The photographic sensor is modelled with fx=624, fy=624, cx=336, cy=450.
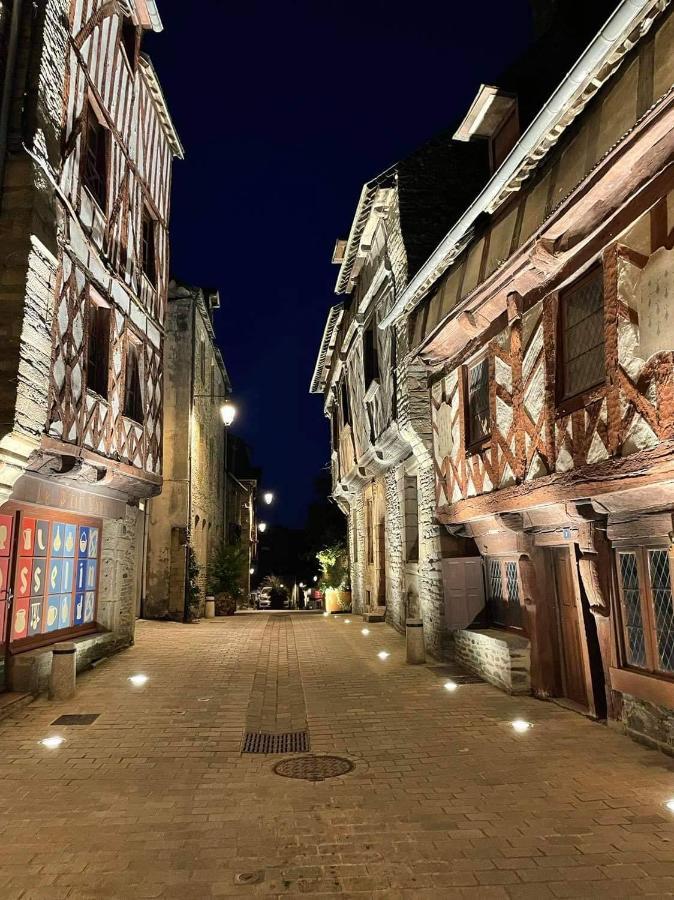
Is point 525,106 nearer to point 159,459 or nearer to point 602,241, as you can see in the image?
point 602,241

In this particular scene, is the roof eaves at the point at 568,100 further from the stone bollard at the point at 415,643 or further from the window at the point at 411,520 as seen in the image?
the stone bollard at the point at 415,643

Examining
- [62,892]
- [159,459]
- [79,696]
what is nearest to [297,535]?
[159,459]

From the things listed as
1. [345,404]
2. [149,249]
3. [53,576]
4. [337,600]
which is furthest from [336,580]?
[53,576]

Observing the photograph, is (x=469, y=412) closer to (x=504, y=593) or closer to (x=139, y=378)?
(x=504, y=593)

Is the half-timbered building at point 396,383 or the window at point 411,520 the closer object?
the half-timbered building at point 396,383

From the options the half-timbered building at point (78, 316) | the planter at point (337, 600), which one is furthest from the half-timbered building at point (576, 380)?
the planter at point (337, 600)

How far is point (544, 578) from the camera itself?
7000 mm

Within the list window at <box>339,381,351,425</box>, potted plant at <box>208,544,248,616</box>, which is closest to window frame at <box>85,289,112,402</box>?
window at <box>339,381,351,425</box>

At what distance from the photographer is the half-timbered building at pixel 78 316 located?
6.32 metres

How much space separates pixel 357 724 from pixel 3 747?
311 cm

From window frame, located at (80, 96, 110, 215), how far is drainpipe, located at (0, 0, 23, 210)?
124cm

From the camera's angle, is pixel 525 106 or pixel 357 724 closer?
pixel 357 724

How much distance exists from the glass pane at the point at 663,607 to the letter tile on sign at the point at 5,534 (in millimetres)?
6568

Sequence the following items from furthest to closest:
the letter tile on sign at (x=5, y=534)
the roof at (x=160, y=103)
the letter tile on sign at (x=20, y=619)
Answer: the roof at (x=160, y=103)
the letter tile on sign at (x=20, y=619)
the letter tile on sign at (x=5, y=534)
